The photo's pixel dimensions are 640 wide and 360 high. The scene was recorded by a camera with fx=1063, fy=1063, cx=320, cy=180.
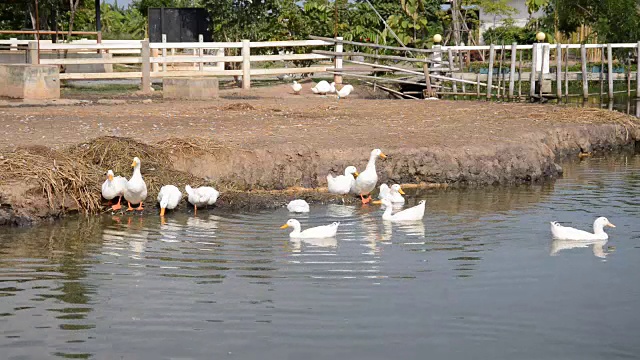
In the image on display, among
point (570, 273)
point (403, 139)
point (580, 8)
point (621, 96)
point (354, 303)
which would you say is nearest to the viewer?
point (354, 303)

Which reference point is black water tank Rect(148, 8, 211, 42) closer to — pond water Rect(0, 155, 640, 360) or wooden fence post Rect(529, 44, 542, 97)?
wooden fence post Rect(529, 44, 542, 97)

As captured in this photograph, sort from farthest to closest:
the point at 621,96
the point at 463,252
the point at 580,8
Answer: the point at 580,8 < the point at 621,96 < the point at 463,252

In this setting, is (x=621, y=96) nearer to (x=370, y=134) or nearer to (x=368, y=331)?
(x=370, y=134)

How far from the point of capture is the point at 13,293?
9.48 metres

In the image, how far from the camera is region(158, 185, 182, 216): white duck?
13.1 metres

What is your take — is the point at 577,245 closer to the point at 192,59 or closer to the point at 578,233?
the point at 578,233

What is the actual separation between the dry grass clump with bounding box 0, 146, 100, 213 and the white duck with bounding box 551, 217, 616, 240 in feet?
18.5

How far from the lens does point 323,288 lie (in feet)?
31.4

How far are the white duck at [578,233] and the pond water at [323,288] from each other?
0.46ft

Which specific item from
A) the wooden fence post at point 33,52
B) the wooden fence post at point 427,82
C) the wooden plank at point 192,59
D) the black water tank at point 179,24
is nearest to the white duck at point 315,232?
the wooden plank at point 192,59

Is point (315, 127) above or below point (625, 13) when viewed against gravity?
below

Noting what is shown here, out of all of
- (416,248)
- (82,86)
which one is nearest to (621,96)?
(82,86)

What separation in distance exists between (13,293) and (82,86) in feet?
76.3

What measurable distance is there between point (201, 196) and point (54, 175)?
180 centimetres
